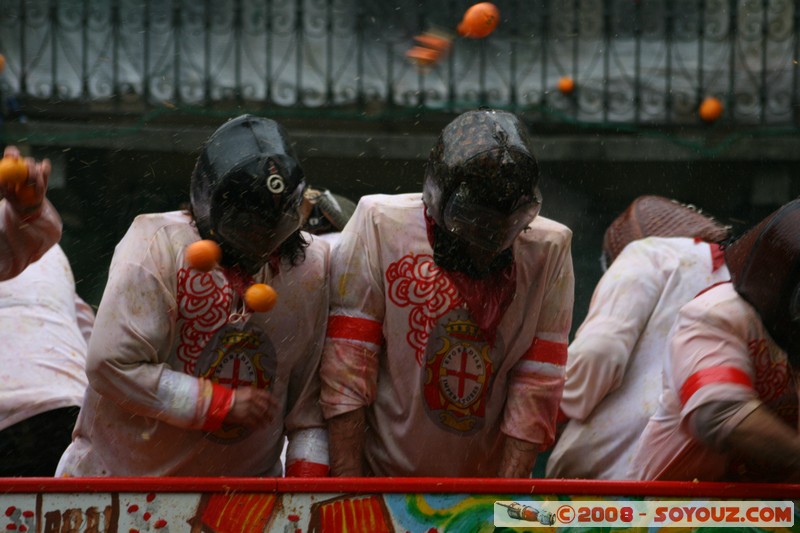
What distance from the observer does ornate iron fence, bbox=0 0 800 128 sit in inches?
351

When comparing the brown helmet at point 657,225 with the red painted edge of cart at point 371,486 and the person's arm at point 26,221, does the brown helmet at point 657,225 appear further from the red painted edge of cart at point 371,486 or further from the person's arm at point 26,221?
the person's arm at point 26,221

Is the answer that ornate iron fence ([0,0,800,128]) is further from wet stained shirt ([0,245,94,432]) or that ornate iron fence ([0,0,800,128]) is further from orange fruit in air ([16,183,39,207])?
orange fruit in air ([16,183,39,207])

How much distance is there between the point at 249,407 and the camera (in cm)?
358

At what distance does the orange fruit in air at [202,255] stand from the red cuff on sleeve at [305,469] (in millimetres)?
663

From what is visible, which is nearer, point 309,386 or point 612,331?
point 309,386

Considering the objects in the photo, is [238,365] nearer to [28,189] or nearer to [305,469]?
[305,469]

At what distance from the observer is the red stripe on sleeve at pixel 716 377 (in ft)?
11.5

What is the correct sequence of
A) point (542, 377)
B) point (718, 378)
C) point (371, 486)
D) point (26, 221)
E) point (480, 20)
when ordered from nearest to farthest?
point (371, 486) < point (718, 378) < point (26, 221) < point (542, 377) < point (480, 20)

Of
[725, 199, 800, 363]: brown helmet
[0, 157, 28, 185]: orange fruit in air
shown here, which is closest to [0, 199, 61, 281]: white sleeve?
[0, 157, 28, 185]: orange fruit in air

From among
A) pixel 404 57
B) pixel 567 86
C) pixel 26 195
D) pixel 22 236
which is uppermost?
pixel 26 195

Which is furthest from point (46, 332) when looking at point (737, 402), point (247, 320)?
point (737, 402)

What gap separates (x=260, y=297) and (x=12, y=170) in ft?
2.50

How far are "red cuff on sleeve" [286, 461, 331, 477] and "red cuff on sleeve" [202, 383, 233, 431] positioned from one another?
33cm

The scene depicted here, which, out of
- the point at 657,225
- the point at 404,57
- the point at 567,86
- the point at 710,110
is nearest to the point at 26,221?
the point at 657,225
